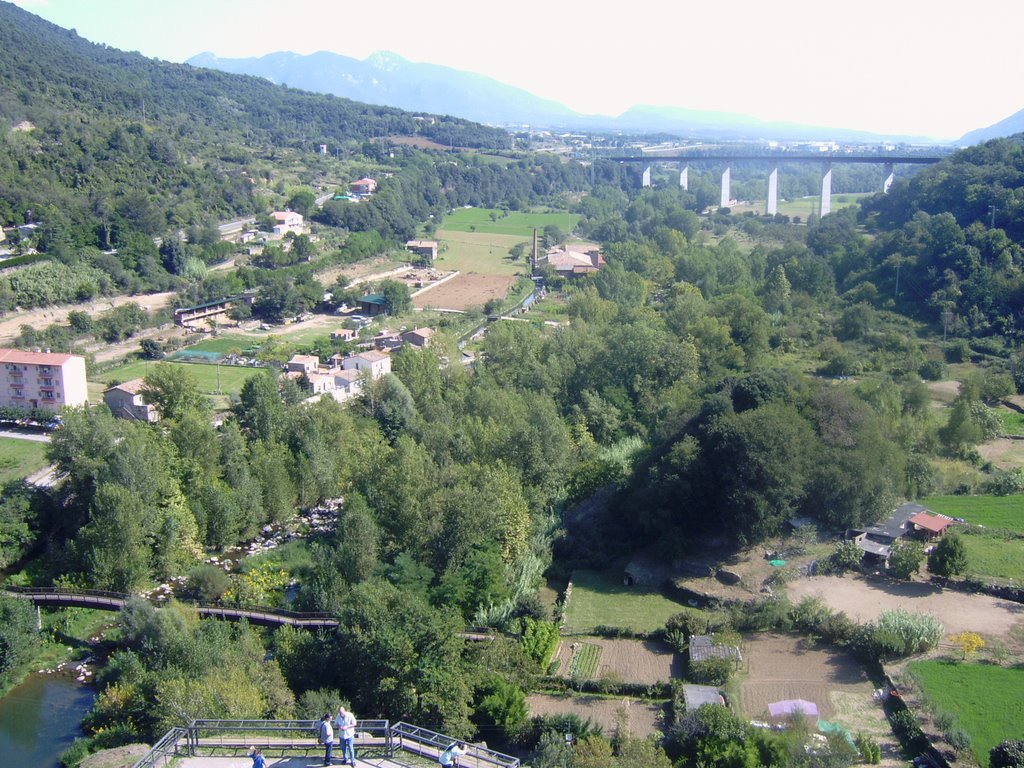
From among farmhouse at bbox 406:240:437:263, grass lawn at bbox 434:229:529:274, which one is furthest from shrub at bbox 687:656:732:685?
farmhouse at bbox 406:240:437:263

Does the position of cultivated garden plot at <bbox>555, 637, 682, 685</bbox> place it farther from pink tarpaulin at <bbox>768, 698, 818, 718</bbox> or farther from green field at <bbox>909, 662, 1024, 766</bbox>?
green field at <bbox>909, 662, 1024, 766</bbox>

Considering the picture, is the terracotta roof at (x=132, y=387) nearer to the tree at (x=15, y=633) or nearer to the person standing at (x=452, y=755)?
the tree at (x=15, y=633)

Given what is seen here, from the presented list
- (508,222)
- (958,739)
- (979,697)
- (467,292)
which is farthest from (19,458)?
(508,222)

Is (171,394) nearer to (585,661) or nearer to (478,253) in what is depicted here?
(585,661)

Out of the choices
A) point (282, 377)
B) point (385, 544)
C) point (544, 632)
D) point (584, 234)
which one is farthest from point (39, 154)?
point (544, 632)

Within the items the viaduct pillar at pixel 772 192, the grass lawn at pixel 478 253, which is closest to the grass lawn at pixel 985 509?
the grass lawn at pixel 478 253
